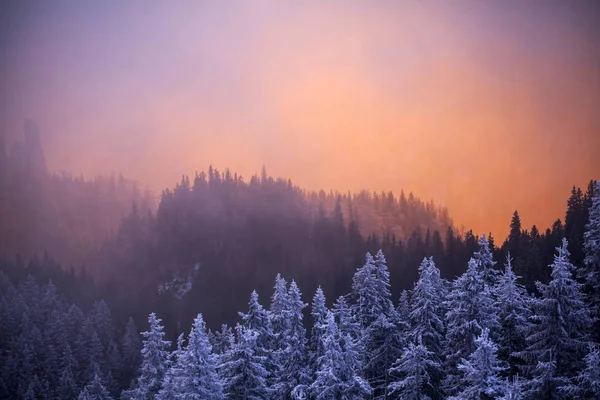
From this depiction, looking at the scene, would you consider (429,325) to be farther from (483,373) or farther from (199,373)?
(199,373)

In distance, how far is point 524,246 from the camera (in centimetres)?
7269

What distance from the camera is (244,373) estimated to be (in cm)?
2742

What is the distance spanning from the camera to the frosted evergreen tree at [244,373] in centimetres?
2722

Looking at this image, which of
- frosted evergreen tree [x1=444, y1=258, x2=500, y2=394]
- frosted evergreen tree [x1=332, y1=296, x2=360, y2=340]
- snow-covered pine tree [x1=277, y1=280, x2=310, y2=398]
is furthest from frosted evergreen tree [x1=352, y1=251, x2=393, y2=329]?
frosted evergreen tree [x1=444, y1=258, x2=500, y2=394]

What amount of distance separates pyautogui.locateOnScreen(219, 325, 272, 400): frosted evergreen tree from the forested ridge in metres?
0.11

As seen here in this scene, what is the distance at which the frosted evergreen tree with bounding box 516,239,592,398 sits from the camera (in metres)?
20.9

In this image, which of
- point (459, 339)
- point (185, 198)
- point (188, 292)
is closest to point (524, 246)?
point (459, 339)

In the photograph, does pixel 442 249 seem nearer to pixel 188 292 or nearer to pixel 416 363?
pixel 188 292

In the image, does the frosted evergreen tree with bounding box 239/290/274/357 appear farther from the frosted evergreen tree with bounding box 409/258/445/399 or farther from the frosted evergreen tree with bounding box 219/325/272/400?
the frosted evergreen tree with bounding box 409/258/445/399

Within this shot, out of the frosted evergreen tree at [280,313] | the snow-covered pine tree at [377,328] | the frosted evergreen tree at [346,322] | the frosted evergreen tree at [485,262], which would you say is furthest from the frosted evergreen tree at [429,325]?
the frosted evergreen tree at [280,313]

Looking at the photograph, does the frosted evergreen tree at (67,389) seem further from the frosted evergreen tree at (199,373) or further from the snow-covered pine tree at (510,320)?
the snow-covered pine tree at (510,320)

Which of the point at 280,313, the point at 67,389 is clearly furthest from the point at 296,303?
the point at 67,389

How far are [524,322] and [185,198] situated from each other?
169 m

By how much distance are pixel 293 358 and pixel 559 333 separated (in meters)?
16.2
